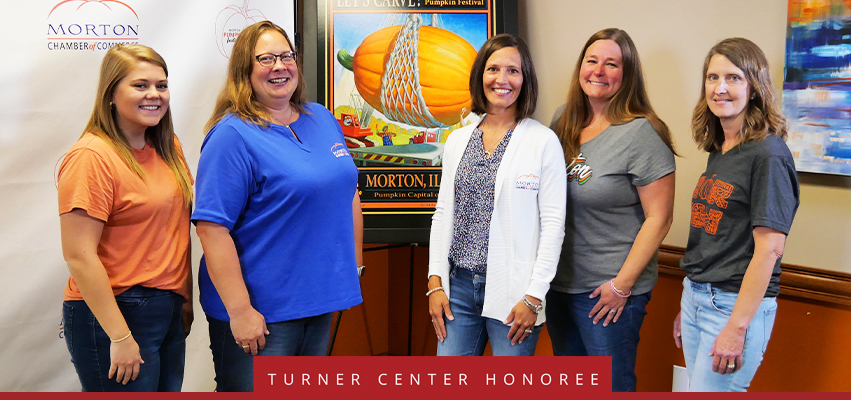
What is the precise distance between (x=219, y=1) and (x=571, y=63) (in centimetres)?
142

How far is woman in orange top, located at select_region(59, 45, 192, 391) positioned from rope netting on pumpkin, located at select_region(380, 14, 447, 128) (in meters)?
0.98

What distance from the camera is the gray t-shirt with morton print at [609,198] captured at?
5.31ft

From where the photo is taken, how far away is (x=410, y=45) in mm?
2408

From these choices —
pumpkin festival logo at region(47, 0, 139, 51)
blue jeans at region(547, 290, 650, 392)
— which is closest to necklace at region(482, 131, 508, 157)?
blue jeans at region(547, 290, 650, 392)

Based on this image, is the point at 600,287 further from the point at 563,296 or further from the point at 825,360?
the point at 825,360

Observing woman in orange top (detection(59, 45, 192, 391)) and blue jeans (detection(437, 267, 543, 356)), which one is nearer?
woman in orange top (detection(59, 45, 192, 391))

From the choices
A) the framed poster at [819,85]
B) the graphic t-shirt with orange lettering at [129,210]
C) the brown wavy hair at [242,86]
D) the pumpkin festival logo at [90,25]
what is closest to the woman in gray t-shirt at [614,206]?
the framed poster at [819,85]

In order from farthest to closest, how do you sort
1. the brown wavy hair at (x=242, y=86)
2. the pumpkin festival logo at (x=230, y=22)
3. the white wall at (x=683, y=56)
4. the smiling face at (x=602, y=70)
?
the pumpkin festival logo at (x=230, y=22), the white wall at (x=683, y=56), the smiling face at (x=602, y=70), the brown wavy hair at (x=242, y=86)

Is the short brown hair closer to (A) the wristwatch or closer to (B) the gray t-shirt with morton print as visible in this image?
(B) the gray t-shirt with morton print

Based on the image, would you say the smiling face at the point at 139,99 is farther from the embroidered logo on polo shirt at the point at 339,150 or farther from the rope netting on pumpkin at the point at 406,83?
the rope netting on pumpkin at the point at 406,83

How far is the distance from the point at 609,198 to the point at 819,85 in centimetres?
79

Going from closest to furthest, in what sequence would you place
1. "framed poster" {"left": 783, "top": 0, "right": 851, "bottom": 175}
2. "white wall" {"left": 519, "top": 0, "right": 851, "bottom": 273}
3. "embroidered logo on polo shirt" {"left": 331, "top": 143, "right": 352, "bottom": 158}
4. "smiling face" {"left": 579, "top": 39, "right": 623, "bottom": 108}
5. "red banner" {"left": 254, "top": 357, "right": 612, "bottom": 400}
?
1. "red banner" {"left": 254, "top": 357, "right": 612, "bottom": 400}
2. "embroidered logo on polo shirt" {"left": 331, "top": 143, "right": 352, "bottom": 158}
3. "smiling face" {"left": 579, "top": 39, "right": 623, "bottom": 108}
4. "framed poster" {"left": 783, "top": 0, "right": 851, "bottom": 175}
5. "white wall" {"left": 519, "top": 0, "right": 851, "bottom": 273}

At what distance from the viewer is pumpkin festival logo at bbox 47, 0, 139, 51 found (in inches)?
85.5

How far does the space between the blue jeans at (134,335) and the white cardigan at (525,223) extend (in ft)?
2.68
